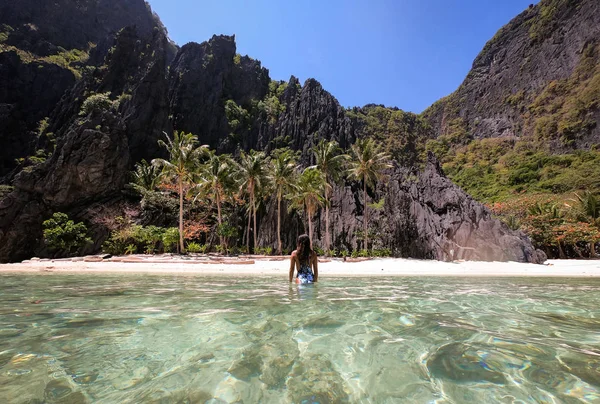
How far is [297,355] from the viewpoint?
353cm

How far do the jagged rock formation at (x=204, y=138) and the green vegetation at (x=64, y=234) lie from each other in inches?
185

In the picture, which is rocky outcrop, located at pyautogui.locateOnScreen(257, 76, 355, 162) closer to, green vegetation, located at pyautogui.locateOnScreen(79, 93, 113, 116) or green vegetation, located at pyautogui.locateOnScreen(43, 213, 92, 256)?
green vegetation, located at pyautogui.locateOnScreen(79, 93, 113, 116)

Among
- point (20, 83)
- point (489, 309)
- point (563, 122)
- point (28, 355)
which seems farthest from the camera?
point (563, 122)

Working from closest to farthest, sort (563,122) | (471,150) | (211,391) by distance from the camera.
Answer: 1. (211,391)
2. (563,122)
3. (471,150)

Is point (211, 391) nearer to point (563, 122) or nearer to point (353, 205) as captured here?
point (353, 205)

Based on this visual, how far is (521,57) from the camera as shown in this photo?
11081cm


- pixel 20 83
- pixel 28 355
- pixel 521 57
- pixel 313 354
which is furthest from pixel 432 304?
pixel 521 57

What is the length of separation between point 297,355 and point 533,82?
132 metres

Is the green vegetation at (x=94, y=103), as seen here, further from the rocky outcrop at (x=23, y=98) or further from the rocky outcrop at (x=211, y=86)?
the rocky outcrop at (x=23, y=98)

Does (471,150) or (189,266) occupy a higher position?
(471,150)

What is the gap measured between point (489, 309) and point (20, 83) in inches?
3802

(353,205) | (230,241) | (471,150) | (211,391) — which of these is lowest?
(211,391)

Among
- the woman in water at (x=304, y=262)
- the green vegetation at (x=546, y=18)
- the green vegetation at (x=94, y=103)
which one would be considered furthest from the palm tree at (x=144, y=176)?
the green vegetation at (x=546, y=18)

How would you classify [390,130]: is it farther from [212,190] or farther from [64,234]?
[64,234]
